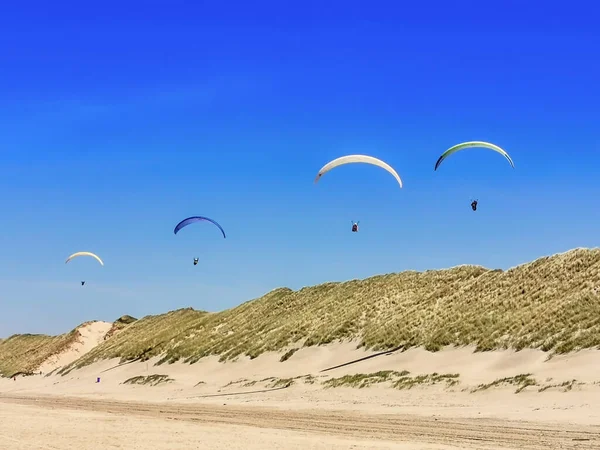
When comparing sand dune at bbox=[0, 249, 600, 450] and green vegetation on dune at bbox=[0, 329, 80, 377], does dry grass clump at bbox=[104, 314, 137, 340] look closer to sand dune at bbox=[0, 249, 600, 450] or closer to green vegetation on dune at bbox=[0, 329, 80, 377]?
green vegetation on dune at bbox=[0, 329, 80, 377]

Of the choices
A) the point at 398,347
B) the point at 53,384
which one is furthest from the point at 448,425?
the point at 53,384

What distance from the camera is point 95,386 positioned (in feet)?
180

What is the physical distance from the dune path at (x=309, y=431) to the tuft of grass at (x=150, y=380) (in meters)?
22.4

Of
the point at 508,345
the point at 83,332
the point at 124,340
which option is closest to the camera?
the point at 508,345

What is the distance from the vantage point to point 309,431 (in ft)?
63.8

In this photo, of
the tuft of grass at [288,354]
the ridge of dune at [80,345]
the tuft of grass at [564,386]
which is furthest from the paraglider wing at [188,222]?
the ridge of dune at [80,345]

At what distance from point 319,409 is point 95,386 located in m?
34.0

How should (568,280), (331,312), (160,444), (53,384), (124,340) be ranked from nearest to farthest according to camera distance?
(160,444)
(568,280)
(331,312)
(53,384)
(124,340)

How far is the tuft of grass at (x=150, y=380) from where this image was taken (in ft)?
160

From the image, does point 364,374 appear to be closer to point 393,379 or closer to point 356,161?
point 393,379

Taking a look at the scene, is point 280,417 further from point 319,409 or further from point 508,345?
point 508,345

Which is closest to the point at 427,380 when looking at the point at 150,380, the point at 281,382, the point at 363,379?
the point at 363,379

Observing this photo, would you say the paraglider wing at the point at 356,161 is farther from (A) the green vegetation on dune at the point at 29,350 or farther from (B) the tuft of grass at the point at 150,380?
(A) the green vegetation on dune at the point at 29,350

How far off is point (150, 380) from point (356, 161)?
26.6 meters
